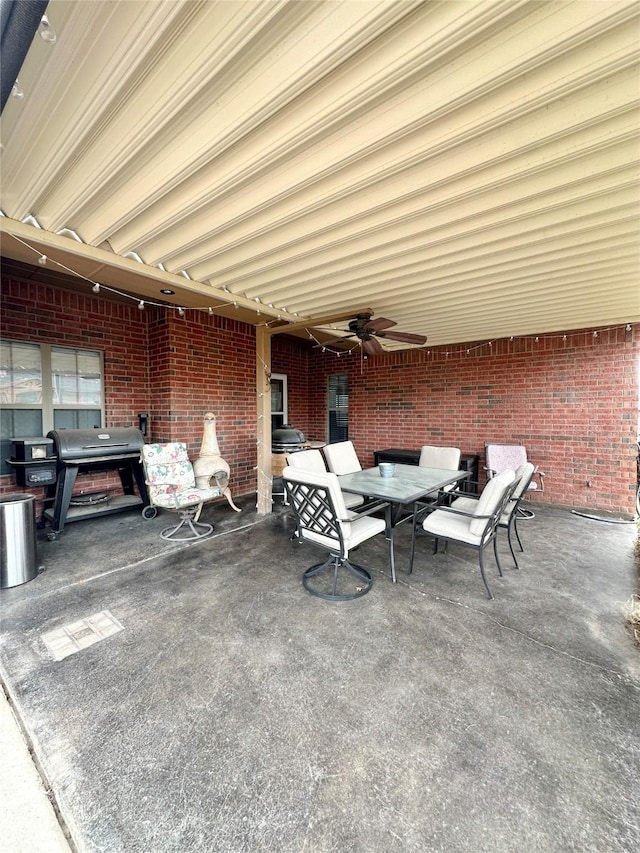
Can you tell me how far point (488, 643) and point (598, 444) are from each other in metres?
4.35

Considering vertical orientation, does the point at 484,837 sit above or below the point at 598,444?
below

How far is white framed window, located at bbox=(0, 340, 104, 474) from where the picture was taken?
3.82 meters

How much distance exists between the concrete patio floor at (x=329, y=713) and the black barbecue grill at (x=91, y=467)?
126 cm

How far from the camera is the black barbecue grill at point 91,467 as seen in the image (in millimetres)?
3719

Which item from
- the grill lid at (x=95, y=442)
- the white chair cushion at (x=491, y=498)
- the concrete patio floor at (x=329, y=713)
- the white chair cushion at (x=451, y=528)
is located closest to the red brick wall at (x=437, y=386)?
the grill lid at (x=95, y=442)

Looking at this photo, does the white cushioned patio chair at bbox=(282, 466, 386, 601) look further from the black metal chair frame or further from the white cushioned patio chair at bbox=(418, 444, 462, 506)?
the white cushioned patio chair at bbox=(418, 444, 462, 506)

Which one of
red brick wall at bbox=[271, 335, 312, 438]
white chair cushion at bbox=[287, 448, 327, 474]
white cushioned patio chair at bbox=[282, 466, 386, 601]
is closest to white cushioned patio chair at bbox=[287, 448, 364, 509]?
white chair cushion at bbox=[287, 448, 327, 474]

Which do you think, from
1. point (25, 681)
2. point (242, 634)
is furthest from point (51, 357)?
point (242, 634)

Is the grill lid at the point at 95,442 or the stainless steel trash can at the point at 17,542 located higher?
the grill lid at the point at 95,442

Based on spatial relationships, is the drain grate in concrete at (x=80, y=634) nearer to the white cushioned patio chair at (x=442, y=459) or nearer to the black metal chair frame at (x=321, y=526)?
the black metal chair frame at (x=321, y=526)

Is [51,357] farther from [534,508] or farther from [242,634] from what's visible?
[534,508]

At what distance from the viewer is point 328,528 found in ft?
8.72

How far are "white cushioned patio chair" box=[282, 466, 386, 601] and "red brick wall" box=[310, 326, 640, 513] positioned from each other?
3827 millimetres

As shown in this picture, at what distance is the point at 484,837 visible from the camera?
3.74ft
